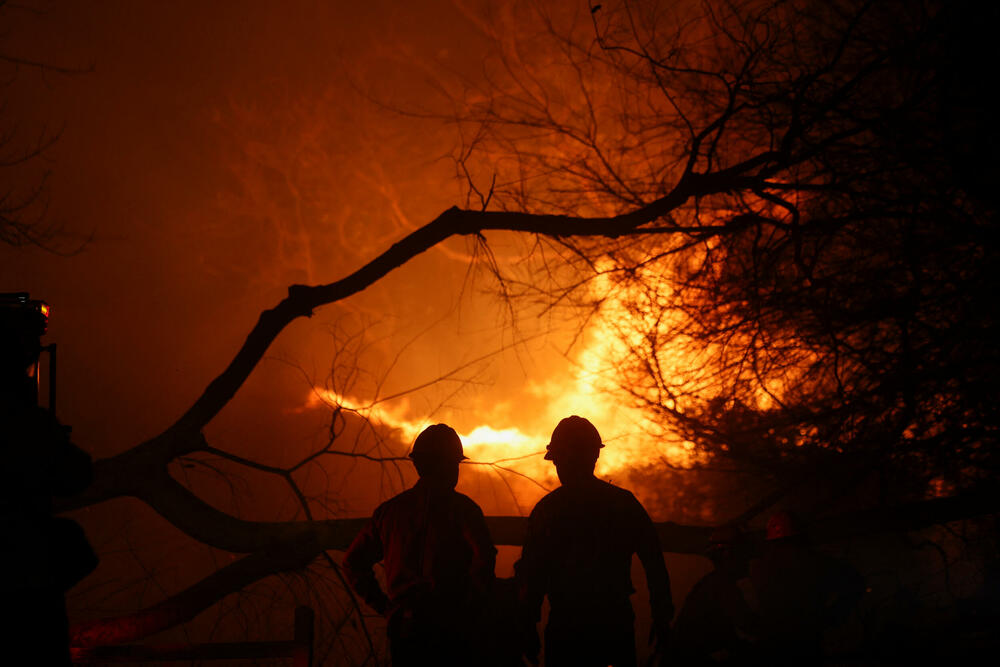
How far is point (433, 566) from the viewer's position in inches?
149

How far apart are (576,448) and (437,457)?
0.82m

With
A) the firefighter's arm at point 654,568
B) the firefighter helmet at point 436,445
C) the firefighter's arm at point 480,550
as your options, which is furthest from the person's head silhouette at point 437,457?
the firefighter's arm at point 654,568

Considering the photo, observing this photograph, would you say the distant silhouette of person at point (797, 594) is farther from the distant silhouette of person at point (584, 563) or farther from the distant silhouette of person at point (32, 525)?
the distant silhouette of person at point (32, 525)

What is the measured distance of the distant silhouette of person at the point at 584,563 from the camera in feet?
12.5

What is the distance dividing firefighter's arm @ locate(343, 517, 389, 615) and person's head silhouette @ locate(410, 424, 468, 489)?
473 millimetres

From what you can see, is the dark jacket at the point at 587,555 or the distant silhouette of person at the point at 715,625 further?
the distant silhouette of person at the point at 715,625

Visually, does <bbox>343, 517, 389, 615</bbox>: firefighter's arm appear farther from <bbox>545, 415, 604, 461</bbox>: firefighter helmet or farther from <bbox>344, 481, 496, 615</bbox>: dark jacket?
<bbox>545, 415, 604, 461</bbox>: firefighter helmet

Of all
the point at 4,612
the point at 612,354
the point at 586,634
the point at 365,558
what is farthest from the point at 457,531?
the point at 612,354

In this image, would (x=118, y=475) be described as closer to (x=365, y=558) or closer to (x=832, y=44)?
(x=365, y=558)

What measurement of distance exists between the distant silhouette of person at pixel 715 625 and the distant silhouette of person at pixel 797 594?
0.46 feet

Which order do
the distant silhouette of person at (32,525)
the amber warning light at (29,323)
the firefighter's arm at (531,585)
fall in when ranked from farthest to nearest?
the firefighter's arm at (531,585) < the amber warning light at (29,323) < the distant silhouette of person at (32,525)

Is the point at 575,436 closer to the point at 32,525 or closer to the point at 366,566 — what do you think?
the point at 366,566

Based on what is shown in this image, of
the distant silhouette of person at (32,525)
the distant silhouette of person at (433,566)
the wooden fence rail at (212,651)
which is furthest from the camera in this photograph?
the wooden fence rail at (212,651)

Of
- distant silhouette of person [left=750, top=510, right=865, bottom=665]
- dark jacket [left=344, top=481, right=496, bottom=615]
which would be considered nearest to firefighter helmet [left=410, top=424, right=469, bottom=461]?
dark jacket [left=344, top=481, right=496, bottom=615]
